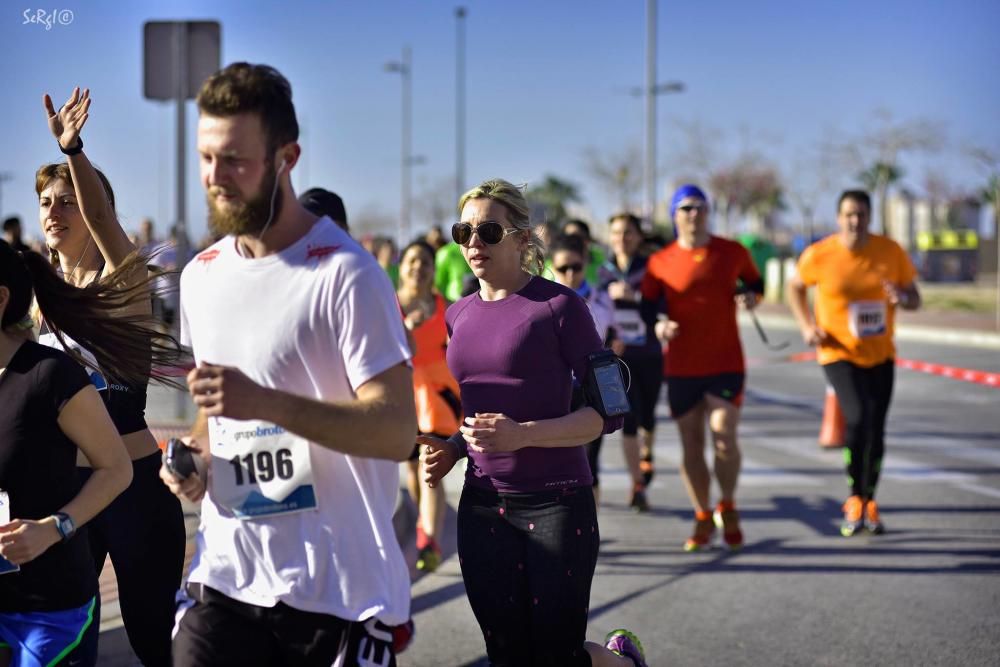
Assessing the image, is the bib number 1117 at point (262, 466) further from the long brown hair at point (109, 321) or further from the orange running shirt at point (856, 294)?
the orange running shirt at point (856, 294)

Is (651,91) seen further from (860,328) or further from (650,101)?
(860,328)

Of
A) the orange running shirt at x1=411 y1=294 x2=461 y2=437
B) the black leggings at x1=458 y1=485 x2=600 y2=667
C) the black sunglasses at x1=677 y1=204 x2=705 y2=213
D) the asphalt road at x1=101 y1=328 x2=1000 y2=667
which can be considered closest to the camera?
the black leggings at x1=458 y1=485 x2=600 y2=667

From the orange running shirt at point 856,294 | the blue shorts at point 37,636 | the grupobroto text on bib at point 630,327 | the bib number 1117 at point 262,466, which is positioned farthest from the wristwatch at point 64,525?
the grupobroto text on bib at point 630,327

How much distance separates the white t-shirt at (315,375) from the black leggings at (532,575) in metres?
1.14

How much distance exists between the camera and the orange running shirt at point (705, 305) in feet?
26.0

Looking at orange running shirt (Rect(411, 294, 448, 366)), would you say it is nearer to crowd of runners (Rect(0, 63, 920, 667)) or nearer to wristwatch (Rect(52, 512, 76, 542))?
crowd of runners (Rect(0, 63, 920, 667))

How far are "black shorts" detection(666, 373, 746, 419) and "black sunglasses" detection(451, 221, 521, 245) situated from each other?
3.74 meters

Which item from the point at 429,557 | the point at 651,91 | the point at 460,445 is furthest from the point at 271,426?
the point at 651,91

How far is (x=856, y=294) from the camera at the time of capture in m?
8.66

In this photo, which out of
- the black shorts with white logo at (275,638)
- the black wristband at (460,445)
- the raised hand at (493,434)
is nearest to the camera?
the black shorts with white logo at (275,638)

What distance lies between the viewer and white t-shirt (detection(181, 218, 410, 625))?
9.55 feet

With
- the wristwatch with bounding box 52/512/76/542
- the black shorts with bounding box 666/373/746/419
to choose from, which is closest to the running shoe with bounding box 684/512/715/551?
the black shorts with bounding box 666/373/746/419

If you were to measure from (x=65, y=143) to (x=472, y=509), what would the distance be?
168 cm

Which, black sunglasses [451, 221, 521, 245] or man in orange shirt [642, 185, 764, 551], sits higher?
black sunglasses [451, 221, 521, 245]
